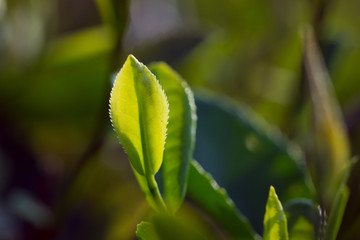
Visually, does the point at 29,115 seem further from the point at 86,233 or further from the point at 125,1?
the point at 125,1

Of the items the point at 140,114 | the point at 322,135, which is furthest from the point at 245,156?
the point at 140,114

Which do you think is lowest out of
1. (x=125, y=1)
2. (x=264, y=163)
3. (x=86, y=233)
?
(x=86, y=233)

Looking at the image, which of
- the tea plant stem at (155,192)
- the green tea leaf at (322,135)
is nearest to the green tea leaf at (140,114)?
the tea plant stem at (155,192)

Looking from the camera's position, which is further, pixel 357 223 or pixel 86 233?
pixel 86 233

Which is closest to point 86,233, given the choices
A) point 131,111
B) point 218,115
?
point 218,115

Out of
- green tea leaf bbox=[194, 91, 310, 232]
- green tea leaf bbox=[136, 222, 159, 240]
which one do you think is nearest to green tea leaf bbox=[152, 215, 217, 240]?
green tea leaf bbox=[136, 222, 159, 240]
